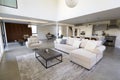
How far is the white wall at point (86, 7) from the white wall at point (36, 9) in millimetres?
639

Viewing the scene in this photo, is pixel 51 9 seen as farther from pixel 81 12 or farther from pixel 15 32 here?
pixel 15 32

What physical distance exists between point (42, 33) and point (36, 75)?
9.49 m

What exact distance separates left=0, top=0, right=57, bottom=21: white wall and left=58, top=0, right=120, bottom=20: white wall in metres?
0.64

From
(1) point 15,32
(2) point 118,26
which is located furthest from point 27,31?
(2) point 118,26

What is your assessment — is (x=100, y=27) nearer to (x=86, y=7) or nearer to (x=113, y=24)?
(x=113, y=24)

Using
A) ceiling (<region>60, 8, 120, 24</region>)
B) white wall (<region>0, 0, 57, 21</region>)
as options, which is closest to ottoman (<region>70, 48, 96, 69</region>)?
ceiling (<region>60, 8, 120, 24</region>)

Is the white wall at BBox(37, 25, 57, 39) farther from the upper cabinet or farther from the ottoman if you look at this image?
the ottoman

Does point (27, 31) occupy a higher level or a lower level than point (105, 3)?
lower

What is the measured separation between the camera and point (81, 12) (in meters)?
4.15

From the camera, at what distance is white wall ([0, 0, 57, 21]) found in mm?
3909

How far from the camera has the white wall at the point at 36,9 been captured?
391cm

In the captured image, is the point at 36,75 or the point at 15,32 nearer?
the point at 36,75

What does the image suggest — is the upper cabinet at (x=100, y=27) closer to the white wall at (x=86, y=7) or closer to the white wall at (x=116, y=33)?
the white wall at (x=116, y=33)

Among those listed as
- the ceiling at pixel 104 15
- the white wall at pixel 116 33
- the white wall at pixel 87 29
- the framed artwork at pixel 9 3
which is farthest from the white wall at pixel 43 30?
the white wall at pixel 116 33
